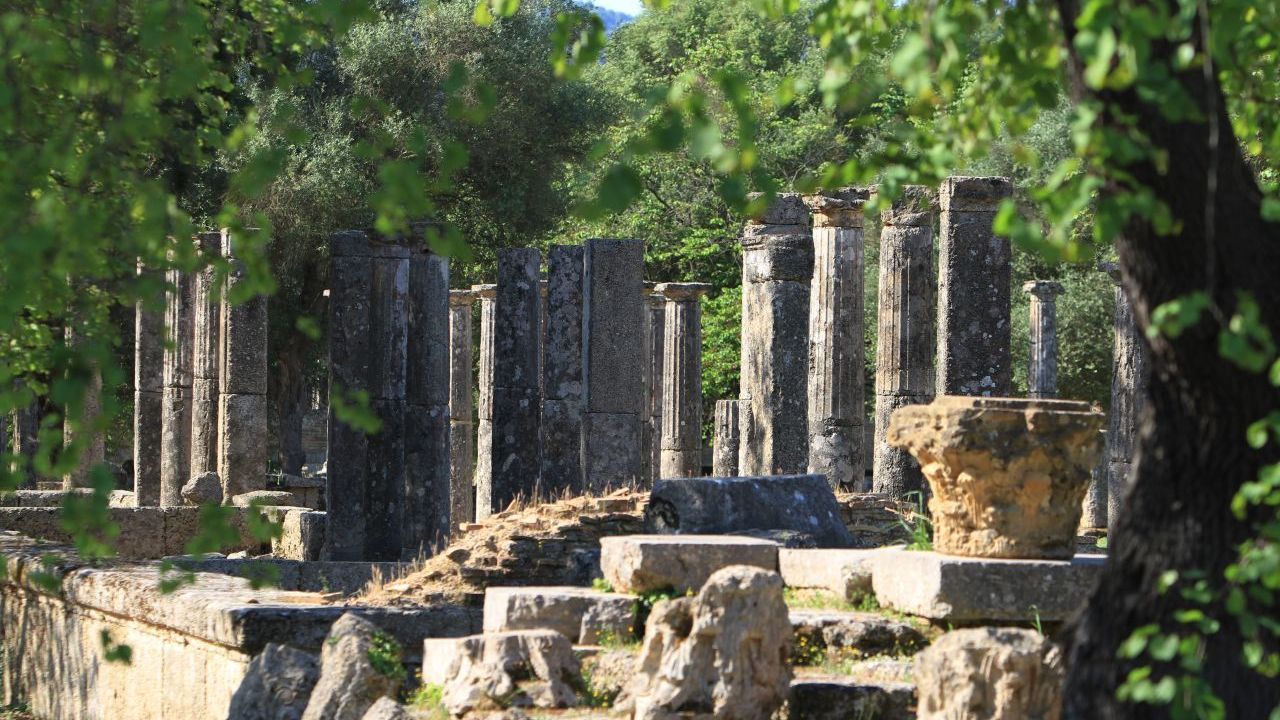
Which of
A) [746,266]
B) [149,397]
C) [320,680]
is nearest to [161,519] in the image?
[149,397]

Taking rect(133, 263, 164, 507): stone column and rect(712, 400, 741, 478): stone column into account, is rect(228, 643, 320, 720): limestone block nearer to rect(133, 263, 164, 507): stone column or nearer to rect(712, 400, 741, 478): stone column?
rect(133, 263, 164, 507): stone column

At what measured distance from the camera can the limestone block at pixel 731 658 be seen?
8109 millimetres

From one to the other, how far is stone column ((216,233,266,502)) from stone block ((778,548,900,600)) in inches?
564

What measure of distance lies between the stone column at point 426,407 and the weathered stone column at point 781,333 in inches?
130

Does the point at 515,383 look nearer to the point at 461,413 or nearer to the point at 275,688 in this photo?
the point at 461,413

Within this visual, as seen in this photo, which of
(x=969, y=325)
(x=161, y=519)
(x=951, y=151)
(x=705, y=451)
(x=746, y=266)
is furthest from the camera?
(x=705, y=451)

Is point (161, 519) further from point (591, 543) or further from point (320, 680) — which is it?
point (320, 680)

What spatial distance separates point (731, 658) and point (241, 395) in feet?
55.5

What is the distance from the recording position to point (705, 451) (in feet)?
135


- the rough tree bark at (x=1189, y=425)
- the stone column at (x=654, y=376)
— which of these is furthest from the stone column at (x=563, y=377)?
the rough tree bark at (x=1189, y=425)

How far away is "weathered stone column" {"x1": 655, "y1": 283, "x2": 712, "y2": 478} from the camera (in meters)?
27.2

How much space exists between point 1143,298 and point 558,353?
46.1 ft

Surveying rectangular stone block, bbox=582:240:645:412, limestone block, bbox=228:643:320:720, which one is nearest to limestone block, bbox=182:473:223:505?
rectangular stone block, bbox=582:240:645:412

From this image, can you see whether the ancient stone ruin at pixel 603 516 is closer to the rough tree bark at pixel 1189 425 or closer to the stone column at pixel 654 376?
the stone column at pixel 654 376
